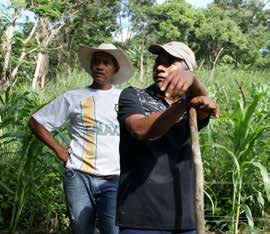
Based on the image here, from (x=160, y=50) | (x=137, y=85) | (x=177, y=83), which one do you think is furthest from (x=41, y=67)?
(x=177, y=83)

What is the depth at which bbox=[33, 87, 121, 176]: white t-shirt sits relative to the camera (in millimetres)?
2975

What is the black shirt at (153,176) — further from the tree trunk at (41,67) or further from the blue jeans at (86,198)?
the tree trunk at (41,67)

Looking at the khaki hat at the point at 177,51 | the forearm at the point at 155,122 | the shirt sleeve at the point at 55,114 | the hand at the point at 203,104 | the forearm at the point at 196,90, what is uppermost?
the khaki hat at the point at 177,51

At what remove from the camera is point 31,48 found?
1294 centimetres

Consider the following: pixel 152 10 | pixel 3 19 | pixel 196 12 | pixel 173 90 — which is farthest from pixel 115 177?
pixel 196 12

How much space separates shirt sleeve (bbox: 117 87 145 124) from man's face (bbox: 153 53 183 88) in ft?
0.35

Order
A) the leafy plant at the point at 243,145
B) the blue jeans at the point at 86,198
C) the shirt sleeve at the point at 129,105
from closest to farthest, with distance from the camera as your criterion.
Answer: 1. the shirt sleeve at the point at 129,105
2. the blue jeans at the point at 86,198
3. the leafy plant at the point at 243,145

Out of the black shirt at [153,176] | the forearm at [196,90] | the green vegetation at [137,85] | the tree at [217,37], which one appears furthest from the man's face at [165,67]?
the tree at [217,37]

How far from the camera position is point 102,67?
3.11m

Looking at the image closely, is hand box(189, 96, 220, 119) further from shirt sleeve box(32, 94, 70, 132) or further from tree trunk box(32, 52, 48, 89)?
tree trunk box(32, 52, 48, 89)

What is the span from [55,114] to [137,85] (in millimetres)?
5657

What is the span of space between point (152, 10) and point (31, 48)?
409 inches

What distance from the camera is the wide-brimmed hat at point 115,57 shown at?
313 cm

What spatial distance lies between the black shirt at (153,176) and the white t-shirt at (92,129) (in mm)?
969
